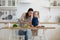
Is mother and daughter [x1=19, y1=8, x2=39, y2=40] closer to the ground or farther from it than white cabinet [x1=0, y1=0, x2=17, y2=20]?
closer to the ground

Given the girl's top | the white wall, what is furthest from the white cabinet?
the girl's top

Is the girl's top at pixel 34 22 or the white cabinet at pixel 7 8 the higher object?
the white cabinet at pixel 7 8

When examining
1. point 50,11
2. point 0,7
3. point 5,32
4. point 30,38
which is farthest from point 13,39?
point 50,11

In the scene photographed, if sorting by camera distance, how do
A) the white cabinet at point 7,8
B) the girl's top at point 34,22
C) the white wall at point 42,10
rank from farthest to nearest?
the white wall at point 42,10
the white cabinet at point 7,8
the girl's top at point 34,22

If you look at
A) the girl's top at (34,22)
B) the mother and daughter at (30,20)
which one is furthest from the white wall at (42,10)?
the girl's top at (34,22)

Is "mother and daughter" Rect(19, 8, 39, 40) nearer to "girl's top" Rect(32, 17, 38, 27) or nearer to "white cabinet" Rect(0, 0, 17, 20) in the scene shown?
"girl's top" Rect(32, 17, 38, 27)

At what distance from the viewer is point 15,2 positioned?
18.5ft

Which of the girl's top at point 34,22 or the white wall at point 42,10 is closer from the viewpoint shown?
the girl's top at point 34,22

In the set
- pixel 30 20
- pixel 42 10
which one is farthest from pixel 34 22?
pixel 42 10

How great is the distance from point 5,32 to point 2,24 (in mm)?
316

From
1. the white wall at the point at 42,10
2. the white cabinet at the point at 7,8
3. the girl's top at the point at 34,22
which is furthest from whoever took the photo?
the white wall at the point at 42,10

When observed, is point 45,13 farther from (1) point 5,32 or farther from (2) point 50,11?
(1) point 5,32

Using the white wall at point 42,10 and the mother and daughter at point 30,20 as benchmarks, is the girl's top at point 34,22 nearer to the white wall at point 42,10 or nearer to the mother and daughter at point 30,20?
the mother and daughter at point 30,20

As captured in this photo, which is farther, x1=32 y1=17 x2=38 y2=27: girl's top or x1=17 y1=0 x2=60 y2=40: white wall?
x1=17 y1=0 x2=60 y2=40: white wall
